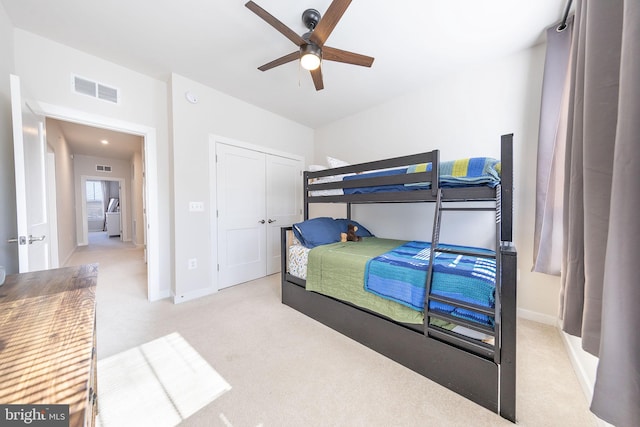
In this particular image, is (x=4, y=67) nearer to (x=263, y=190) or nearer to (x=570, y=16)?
(x=263, y=190)

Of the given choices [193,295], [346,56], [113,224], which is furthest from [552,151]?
Result: [113,224]

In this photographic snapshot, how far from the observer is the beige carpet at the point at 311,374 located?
122cm

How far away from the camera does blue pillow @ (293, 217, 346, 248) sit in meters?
2.43

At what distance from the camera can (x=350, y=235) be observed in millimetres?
2768

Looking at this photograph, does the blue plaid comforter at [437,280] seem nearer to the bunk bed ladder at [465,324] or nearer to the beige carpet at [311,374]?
the bunk bed ladder at [465,324]

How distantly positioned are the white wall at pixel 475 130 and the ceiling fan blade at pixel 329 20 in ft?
5.66

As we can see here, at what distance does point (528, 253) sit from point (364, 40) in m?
2.56

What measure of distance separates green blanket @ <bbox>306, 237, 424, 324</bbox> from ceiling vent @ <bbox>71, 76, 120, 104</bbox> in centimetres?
264

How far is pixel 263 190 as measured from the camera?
352 centimetres

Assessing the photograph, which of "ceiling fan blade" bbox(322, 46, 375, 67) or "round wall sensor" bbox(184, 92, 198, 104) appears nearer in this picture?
"ceiling fan blade" bbox(322, 46, 375, 67)

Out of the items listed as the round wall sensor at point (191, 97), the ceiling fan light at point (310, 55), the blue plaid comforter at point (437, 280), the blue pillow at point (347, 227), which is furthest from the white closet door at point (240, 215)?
the blue plaid comforter at point (437, 280)

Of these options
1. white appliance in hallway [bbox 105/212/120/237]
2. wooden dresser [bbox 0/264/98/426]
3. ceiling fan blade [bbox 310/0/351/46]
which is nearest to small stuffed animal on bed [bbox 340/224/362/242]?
ceiling fan blade [bbox 310/0/351/46]

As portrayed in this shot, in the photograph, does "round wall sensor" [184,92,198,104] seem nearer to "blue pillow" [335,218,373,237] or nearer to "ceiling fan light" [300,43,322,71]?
"ceiling fan light" [300,43,322,71]

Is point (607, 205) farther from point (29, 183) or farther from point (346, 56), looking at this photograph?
point (29, 183)
